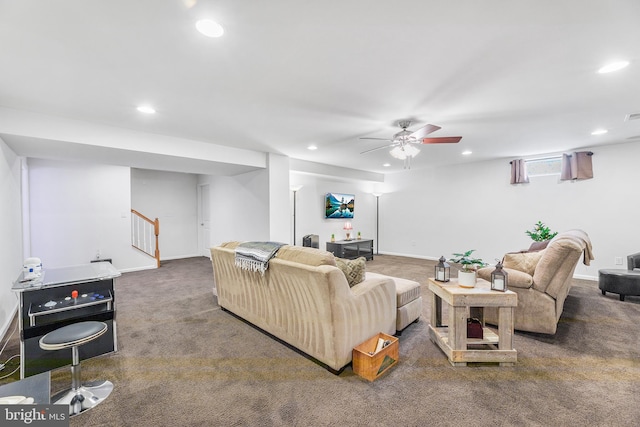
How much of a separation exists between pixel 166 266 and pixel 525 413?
6696 mm

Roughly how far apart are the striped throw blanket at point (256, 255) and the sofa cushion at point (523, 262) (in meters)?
2.63

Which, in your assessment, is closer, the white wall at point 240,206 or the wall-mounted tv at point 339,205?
the white wall at point 240,206

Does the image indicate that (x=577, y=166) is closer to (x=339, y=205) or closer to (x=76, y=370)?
(x=339, y=205)

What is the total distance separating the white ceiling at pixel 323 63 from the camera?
1.58 m

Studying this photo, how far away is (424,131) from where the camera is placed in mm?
3125

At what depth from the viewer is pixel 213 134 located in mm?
4055

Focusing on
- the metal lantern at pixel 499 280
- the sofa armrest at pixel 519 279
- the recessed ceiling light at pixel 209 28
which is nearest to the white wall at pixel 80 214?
the recessed ceiling light at pixel 209 28

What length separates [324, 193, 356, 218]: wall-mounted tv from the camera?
7066mm

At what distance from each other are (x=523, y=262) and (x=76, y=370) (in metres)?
4.18

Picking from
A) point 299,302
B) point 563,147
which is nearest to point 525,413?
point 299,302

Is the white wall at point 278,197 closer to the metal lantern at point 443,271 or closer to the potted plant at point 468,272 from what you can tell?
the metal lantern at point 443,271

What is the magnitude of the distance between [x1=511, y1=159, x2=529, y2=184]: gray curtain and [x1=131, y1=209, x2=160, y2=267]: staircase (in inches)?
309

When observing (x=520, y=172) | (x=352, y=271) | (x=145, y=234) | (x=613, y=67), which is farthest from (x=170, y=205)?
(x=520, y=172)

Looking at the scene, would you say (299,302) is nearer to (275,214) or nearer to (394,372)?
(394,372)
